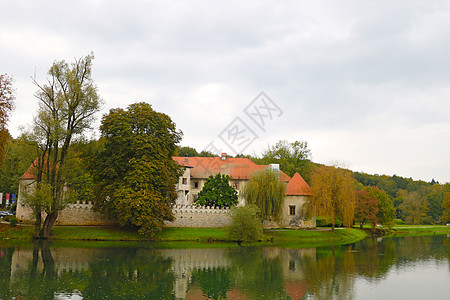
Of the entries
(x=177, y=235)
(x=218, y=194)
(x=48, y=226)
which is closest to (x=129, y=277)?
(x=177, y=235)

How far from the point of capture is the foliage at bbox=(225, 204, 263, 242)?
1245 inches

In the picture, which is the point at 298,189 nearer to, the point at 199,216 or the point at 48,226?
the point at 199,216

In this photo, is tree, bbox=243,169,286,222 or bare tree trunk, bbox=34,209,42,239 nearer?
bare tree trunk, bbox=34,209,42,239

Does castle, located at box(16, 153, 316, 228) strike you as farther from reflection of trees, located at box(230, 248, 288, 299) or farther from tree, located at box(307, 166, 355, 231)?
reflection of trees, located at box(230, 248, 288, 299)

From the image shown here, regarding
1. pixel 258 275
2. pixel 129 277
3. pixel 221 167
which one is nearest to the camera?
pixel 129 277

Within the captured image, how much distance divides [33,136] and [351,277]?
25.6 metres

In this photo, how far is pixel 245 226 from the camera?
31859mm

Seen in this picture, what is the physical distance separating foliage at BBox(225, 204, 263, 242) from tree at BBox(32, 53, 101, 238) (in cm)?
1454

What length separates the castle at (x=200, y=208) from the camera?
1396 inches

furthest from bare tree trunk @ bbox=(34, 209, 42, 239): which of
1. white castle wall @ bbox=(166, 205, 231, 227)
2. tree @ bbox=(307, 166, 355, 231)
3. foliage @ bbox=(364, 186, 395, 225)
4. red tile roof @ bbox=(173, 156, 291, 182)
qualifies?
foliage @ bbox=(364, 186, 395, 225)

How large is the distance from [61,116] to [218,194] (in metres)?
17.0

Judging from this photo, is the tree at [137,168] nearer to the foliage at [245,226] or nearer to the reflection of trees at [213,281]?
the foliage at [245,226]

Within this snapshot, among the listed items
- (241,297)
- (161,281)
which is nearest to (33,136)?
(161,281)

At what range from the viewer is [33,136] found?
2945 cm
